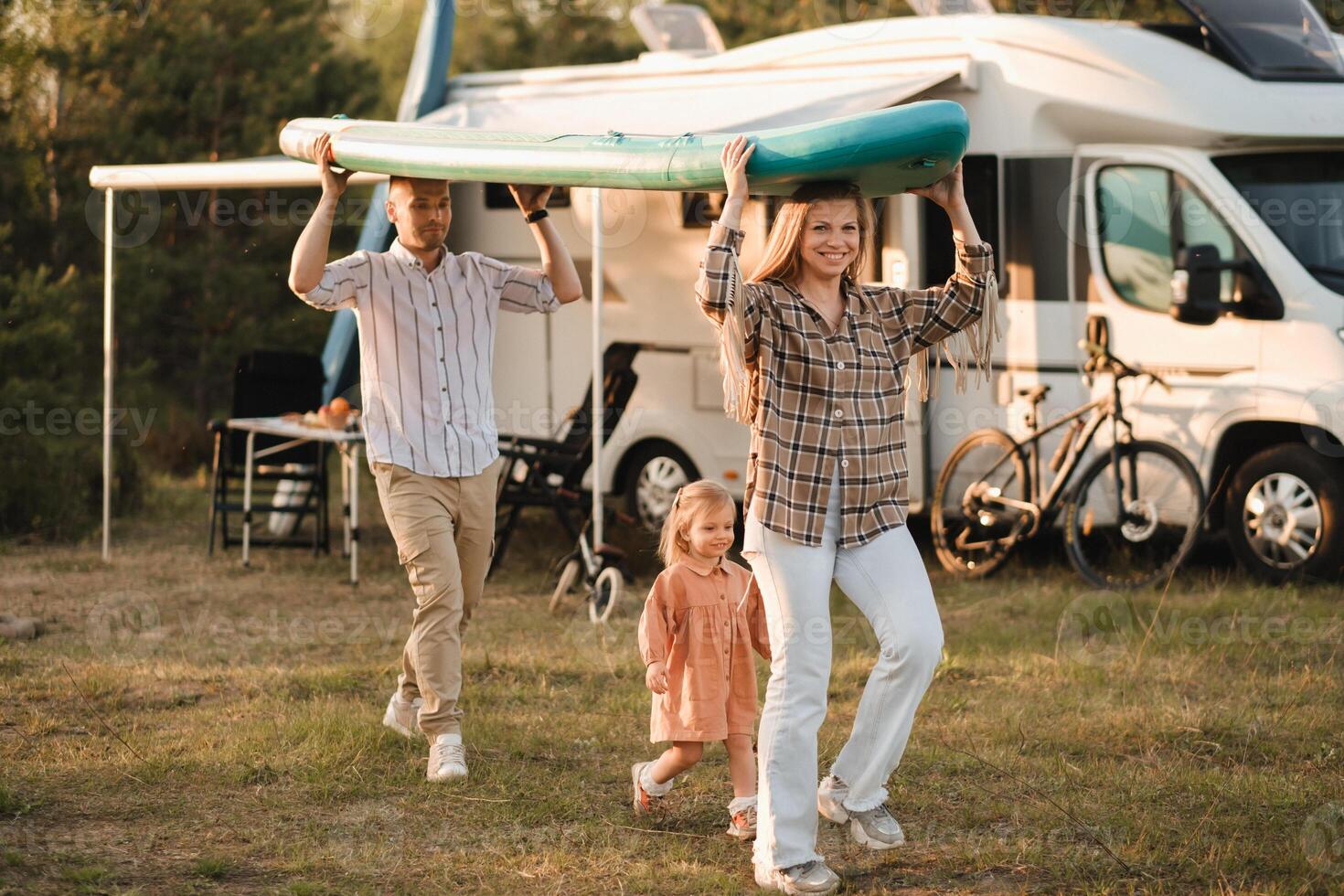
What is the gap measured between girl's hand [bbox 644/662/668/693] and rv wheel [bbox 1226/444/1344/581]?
4806mm

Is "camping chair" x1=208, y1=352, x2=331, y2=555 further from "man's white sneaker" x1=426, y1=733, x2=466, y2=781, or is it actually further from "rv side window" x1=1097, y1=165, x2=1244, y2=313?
"man's white sneaker" x1=426, y1=733, x2=466, y2=781

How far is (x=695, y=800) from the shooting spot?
528cm

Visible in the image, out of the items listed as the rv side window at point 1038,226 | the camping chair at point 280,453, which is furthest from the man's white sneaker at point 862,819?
the camping chair at point 280,453

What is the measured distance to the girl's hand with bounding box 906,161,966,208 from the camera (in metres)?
4.51

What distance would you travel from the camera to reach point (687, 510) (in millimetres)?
4844

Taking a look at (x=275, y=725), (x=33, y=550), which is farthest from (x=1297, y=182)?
(x=33, y=550)

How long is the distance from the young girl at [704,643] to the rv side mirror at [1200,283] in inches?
177

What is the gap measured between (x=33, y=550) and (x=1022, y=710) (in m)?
6.79

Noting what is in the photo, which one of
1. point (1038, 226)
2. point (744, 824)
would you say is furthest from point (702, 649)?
point (1038, 226)

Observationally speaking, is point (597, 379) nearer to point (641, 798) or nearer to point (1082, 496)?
point (1082, 496)

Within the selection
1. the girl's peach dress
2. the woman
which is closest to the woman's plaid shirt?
the woman

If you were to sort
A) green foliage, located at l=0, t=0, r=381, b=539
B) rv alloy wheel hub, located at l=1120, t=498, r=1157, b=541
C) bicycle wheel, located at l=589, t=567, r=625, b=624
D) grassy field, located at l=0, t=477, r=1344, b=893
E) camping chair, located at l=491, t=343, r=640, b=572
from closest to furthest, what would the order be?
grassy field, located at l=0, t=477, r=1344, b=893
bicycle wheel, located at l=589, t=567, r=625, b=624
rv alloy wheel hub, located at l=1120, t=498, r=1157, b=541
camping chair, located at l=491, t=343, r=640, b=572
green foliage, located at l=0, t=0, r=381, b=539

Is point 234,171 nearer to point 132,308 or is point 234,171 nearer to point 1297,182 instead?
point 1297,182

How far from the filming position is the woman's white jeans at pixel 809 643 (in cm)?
424
